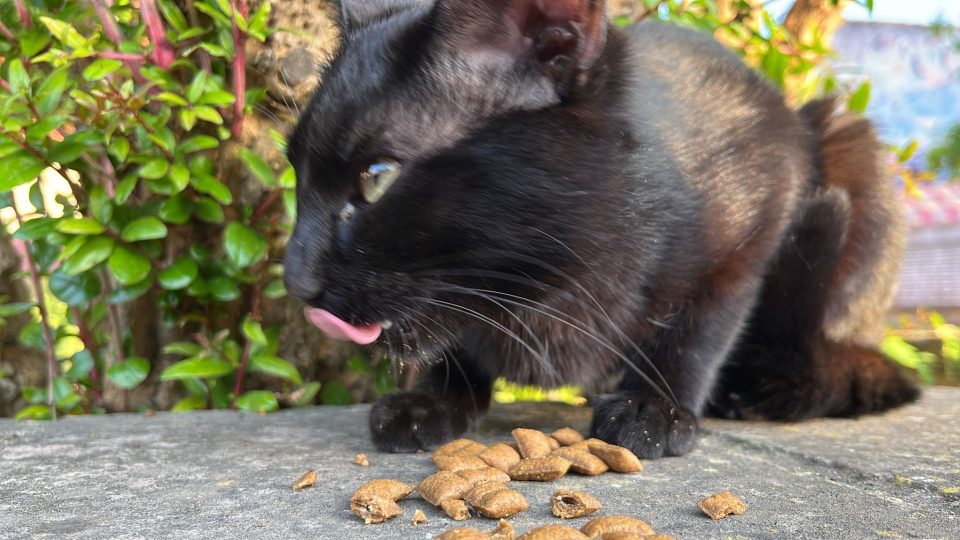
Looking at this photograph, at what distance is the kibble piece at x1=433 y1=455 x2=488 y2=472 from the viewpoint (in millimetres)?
932

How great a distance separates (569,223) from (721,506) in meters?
0.40

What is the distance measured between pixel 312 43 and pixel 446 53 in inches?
30.4

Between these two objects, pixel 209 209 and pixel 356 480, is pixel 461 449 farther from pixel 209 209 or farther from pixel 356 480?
pixel 209 209

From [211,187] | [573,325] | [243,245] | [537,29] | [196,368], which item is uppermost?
[537,29]

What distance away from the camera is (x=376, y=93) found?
A: 99cm

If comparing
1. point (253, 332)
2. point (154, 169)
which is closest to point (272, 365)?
point (253, 332)

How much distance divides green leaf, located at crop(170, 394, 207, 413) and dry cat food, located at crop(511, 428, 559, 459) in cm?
82

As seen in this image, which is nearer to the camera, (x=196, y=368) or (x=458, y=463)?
(x=458, y=463)

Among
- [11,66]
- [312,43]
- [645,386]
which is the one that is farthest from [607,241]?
[11,66]

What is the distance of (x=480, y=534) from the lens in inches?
26.7

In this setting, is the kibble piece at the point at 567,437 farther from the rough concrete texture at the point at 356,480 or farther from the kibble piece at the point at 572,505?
the kibble piece at the point at 572,505

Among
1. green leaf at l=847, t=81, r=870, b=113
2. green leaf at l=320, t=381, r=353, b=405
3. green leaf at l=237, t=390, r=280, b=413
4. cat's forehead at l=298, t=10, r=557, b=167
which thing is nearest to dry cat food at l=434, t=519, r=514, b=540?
cat's forehead at l=298, t=10, r=557, b=167

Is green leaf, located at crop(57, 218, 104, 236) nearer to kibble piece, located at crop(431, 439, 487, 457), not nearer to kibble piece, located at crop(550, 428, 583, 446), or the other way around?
kibble piece, located at crop(431, 439, 487, 457)

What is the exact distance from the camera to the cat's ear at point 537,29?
952 mm
